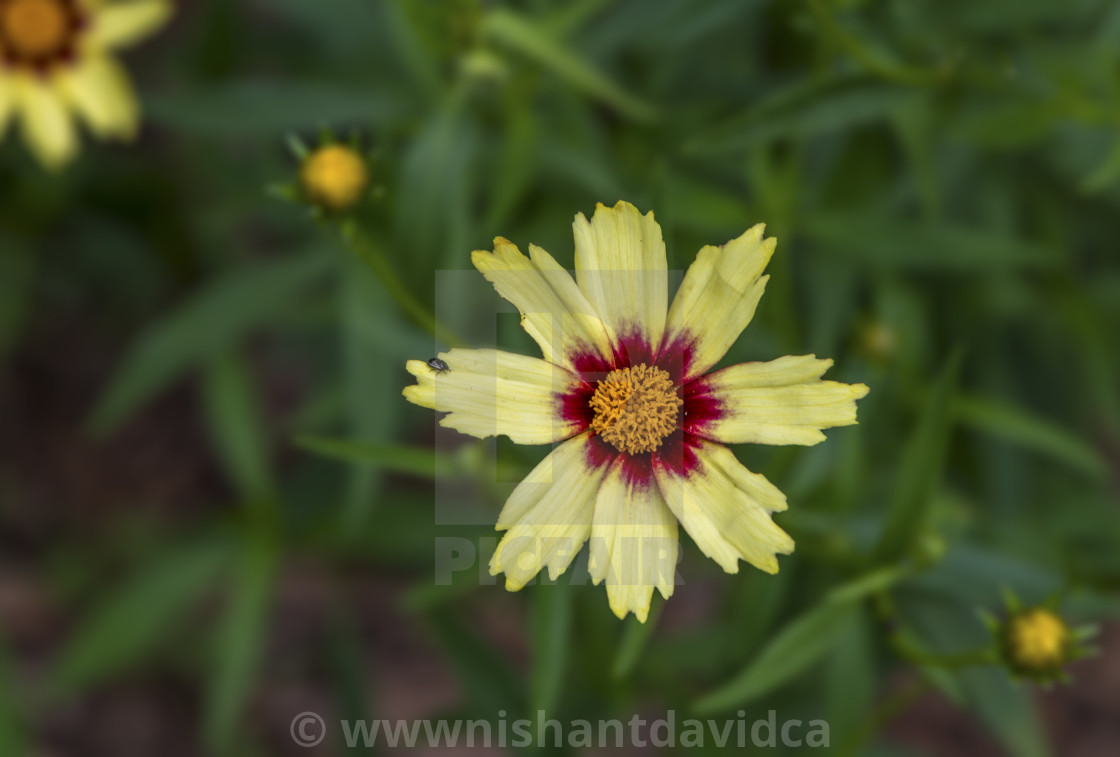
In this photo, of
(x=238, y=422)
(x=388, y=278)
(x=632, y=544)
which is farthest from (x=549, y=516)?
(x=238, y=422)

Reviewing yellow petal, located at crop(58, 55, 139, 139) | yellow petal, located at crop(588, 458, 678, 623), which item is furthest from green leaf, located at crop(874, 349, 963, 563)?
yellow petal, located at crop(58, 55, 139, 139)

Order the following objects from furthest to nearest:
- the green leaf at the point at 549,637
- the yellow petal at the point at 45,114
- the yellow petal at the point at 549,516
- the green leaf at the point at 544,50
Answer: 1. the yellow petal at the point at 45,114
2. the green leaf at the point at 544,50
3. the green leaf at the point at 549,637
4. the yellow petal at the point at 549,516

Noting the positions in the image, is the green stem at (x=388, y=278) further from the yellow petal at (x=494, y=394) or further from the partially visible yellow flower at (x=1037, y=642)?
the partially visible yellow flower at (x=1037, y=642)

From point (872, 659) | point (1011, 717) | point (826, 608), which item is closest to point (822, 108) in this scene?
point (826, 608)

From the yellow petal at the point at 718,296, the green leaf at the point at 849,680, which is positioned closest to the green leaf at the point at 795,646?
the green leaf at the point at 849,680

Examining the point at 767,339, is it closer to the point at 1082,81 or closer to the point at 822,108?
the point at 822,108

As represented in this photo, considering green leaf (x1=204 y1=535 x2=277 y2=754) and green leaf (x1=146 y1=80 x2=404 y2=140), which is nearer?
green leaf (x1=146 y1=80 x2=404 y2=140)

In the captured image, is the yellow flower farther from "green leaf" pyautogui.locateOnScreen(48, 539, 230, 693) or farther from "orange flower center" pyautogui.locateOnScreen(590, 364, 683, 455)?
"orange flower center" pyautogui.locateOnScreen(590, 364, 683, 455)
